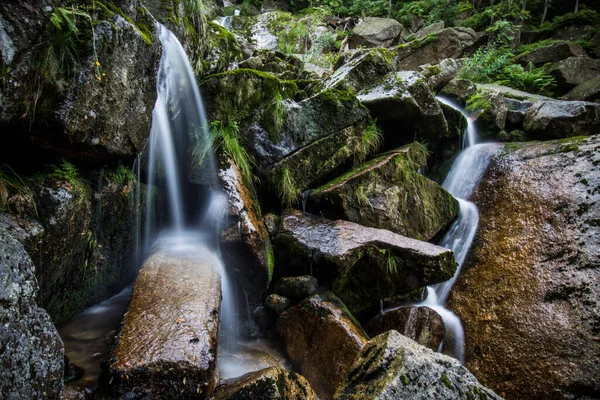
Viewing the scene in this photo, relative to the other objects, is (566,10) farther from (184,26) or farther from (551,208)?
(184,26)

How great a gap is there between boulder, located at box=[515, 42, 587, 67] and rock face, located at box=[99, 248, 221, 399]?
625 inches

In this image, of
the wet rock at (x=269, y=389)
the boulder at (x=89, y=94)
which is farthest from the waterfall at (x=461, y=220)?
the boulder at (x=89, y=94)

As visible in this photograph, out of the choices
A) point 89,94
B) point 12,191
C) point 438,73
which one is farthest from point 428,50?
point 12,191

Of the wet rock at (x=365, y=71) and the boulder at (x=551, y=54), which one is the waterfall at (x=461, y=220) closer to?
the wet rock at (x=365, y=71)

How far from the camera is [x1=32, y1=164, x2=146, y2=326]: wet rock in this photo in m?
2.72

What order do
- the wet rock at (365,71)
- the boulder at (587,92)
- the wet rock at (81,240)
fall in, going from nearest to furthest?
the wet rock at (81,240)
the wet rock at (365,71)
the boulder at (587,92)

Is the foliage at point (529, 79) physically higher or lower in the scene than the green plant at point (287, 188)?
higher

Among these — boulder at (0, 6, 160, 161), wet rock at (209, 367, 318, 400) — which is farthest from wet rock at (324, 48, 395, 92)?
wet rock at (209, 367, 318, 400)

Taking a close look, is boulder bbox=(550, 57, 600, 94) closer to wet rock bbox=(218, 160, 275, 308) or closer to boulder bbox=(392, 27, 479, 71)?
boulder bbox=(392, 27, 479, 71)

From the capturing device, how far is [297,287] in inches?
161

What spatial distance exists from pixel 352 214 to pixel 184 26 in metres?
4.09

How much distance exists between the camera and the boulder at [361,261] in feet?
13.9

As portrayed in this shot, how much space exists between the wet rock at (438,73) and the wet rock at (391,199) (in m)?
3.41

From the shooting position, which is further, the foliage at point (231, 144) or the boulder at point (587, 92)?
the boulder at point (587, 92)
